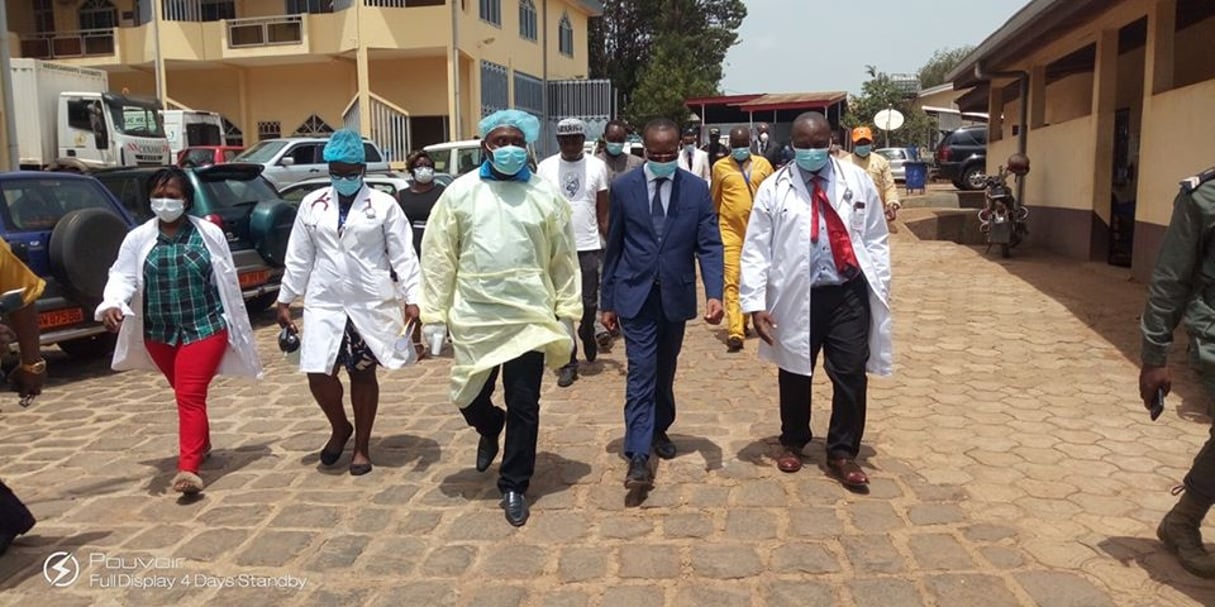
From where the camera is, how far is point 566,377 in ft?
22.3

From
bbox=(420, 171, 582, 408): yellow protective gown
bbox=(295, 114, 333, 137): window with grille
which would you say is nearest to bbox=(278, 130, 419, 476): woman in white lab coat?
bbox=(420, 171, 582, 408): yellow protective gown

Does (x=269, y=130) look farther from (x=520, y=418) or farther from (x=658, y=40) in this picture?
(x=520, y=418)

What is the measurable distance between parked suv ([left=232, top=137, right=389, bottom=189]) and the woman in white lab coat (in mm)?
12966

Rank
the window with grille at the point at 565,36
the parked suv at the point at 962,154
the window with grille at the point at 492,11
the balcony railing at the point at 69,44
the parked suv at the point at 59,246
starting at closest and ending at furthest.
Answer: the parked suv at the point at 59,246 → the parked suv at the point at 962,154 → the window with grille at the point at 492,11 → the balcony railing at the point at 69,44 → the window with grille at the point at 565,36

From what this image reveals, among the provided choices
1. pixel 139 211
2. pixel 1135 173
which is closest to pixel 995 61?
pixel 1135 173

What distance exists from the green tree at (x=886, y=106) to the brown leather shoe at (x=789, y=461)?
129 feet

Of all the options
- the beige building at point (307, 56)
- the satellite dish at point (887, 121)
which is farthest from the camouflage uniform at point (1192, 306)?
the beige building at point (307, 56)

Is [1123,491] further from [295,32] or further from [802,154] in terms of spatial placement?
[295,32]

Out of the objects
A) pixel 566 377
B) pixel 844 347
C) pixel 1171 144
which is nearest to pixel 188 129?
pixel 566 377

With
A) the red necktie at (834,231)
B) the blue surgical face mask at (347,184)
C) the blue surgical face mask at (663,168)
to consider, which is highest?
the blue surgical face mask at (663,168)

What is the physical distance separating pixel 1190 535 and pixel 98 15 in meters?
32.1

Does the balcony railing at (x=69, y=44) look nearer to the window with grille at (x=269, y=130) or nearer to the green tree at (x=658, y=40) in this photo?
the window with grille at (x=269, y=130)

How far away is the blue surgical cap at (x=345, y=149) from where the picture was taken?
479cm

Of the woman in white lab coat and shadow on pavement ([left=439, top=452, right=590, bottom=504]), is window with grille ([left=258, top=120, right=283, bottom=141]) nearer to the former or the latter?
the woman in white lab coat
